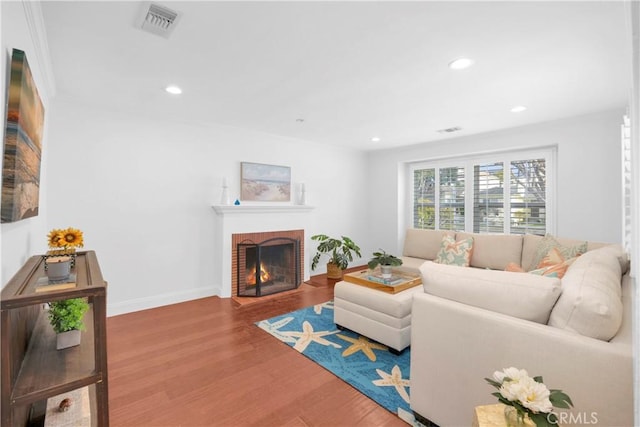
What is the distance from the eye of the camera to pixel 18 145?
1261 millimetres

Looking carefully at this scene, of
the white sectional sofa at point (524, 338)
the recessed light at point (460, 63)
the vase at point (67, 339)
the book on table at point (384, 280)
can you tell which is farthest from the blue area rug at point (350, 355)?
the recessed light at point (460, 63)

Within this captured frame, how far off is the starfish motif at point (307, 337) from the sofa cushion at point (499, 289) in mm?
1374

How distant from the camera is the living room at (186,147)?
2225mm

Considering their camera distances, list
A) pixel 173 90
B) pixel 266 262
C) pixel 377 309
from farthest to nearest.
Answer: pixel 266 262 → pixel 173 90 → pixel 377 309

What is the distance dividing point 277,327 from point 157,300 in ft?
5.46

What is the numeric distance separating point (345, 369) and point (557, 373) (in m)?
1.44

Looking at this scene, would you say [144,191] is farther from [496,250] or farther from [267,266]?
[496,250]

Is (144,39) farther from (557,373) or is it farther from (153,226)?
(557,373)

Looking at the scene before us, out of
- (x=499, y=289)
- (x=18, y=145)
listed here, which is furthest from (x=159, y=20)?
(x=499, y=289)

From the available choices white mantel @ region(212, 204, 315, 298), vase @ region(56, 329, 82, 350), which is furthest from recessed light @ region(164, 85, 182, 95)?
vase @ region(56, 329, 82, 350)

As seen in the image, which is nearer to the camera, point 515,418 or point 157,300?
point 515,418

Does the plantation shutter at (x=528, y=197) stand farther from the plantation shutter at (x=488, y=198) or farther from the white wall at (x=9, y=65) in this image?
the white wall at (x=9, y=65)

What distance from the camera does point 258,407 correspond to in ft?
6.16

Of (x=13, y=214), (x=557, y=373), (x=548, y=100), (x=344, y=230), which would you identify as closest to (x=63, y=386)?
(x=13, y=214)
